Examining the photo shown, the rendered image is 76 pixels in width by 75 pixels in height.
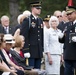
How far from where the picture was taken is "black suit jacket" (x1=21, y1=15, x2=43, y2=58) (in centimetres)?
1590

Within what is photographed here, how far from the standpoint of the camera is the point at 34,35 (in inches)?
631

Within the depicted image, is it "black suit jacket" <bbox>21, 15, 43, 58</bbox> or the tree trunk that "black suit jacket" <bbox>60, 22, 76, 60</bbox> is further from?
the tree trunk

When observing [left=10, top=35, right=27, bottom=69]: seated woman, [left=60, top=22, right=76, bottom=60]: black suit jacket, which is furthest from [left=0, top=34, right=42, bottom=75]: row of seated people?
[left=60, top=22, right=76, bottom=60]: black suit jacket

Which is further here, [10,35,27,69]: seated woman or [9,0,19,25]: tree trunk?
[9,0,19,25]: tree trunk

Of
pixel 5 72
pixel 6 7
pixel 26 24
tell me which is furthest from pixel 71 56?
pixel 6 7

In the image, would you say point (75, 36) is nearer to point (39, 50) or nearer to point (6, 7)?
point (39, 50)

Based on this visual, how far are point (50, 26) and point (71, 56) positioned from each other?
1643 mm

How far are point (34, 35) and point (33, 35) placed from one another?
0.02 metres

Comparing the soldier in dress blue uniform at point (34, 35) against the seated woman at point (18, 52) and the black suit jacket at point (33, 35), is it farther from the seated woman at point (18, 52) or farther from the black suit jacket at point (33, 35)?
the seated woman at point (18, 52)

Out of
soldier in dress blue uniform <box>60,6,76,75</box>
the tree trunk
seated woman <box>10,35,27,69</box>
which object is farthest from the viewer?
the tree trunk

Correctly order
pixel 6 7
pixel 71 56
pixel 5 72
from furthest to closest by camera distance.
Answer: pixel 6 7 < pixel 71 56 < pixel 5 72

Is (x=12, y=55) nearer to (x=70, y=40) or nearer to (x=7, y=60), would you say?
(x=7, y=60)

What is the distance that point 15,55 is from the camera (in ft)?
47.8

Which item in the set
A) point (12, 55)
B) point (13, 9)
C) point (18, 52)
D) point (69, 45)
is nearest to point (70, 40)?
point (69, 45)
